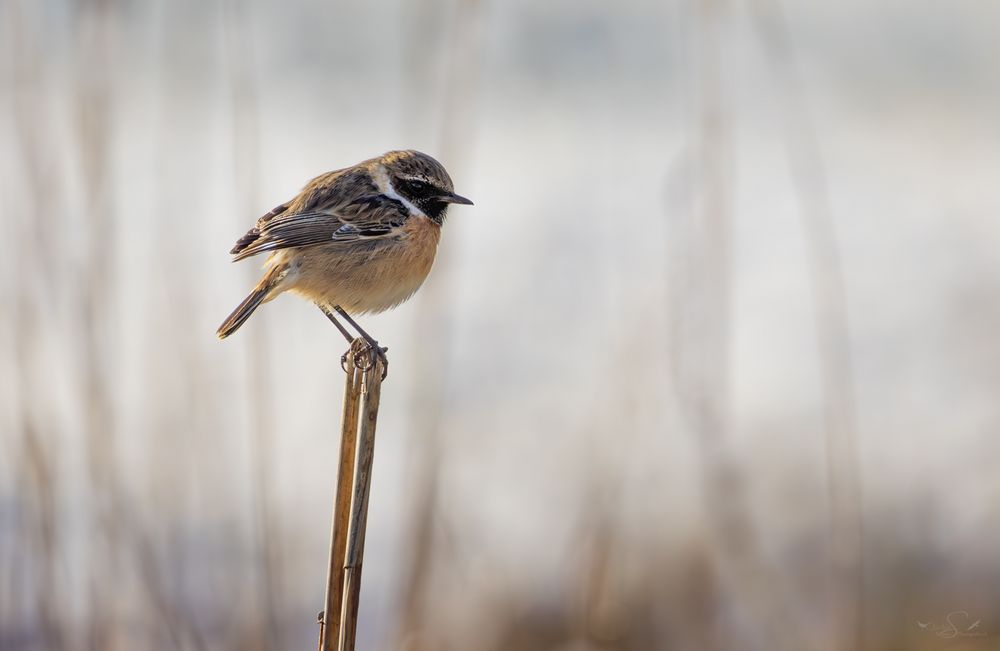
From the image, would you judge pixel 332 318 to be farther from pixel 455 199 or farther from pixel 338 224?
pixel 455 199

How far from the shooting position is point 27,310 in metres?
3.82

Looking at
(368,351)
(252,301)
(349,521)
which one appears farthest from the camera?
(252,301)

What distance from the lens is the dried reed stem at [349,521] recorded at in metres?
2.55

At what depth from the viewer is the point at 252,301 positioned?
3781 mm

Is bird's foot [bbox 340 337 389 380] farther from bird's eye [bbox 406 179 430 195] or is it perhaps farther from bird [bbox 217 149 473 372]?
bird's eye [bbox 406 179 430 195]

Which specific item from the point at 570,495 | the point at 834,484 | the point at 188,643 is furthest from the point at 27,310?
the point at 834,484

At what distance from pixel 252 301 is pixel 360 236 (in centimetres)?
64

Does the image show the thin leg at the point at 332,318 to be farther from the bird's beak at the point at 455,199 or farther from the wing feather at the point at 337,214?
the bird's beak at the point at 455,199

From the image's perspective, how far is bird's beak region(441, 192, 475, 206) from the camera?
13.2 ft

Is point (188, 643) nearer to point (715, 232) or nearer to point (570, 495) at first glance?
point (570, 495)

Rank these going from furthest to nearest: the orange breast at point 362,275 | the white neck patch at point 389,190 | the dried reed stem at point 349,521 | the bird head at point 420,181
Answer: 1. the white neck patch at point 389,190
2. the bird head at point 420,181
3. the orange breast at point 362,275
4. the dried reed stem at point 349,521

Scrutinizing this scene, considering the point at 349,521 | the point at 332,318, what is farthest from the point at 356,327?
the point at 349,521

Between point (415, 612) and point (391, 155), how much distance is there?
1901mm

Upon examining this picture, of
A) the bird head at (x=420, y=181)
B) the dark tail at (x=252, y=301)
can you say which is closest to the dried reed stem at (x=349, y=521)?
the dark tail at (x=252, y=301)
